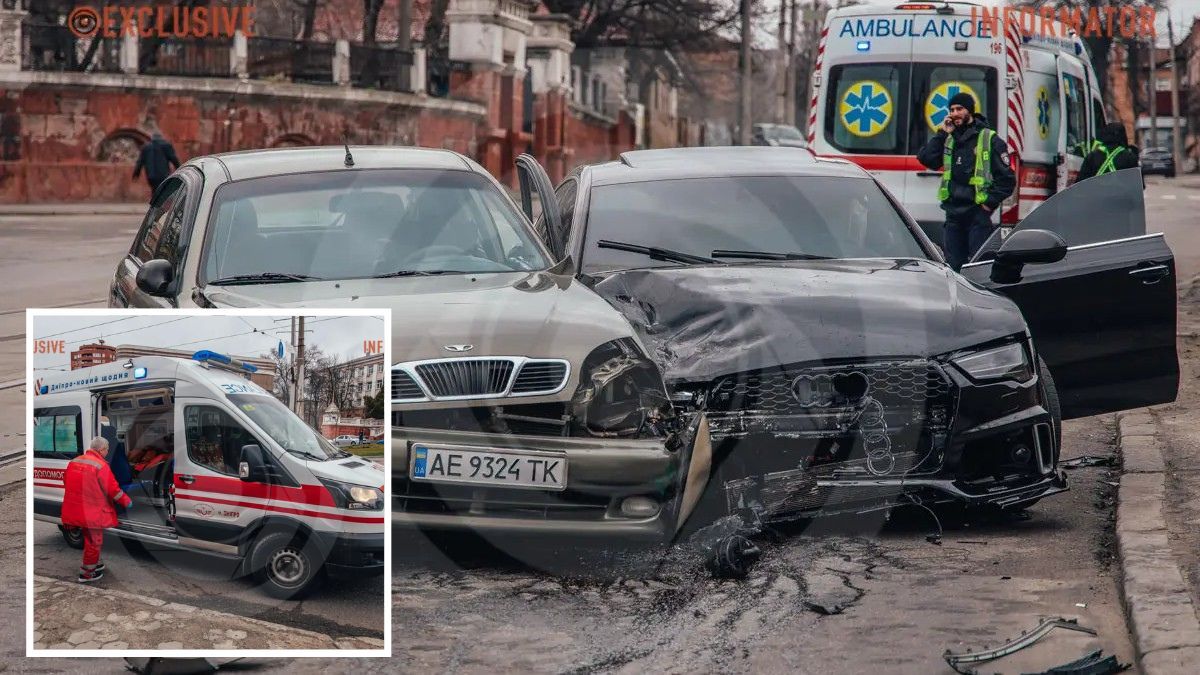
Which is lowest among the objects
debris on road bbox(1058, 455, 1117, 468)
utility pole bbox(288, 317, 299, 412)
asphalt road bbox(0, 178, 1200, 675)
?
debris on road bbox(1058, 455, 1117, 468)

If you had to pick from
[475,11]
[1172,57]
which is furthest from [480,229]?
[1172,57]

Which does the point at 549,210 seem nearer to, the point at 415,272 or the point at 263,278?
the point at 415,272

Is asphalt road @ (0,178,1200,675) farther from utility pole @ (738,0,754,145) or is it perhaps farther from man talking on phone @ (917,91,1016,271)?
utility pole @ (738,0,754,145)

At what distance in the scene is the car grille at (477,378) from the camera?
5289 mm

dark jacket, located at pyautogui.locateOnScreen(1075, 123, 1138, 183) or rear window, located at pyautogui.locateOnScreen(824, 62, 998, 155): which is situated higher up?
rear window, located at pyautogui.locateOnScreen(824, 62, 998, 155)

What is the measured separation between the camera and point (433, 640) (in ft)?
15.6

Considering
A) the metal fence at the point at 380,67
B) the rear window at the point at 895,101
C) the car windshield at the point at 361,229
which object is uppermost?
the metal fence at the point at 380,67

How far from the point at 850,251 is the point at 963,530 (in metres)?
1.51

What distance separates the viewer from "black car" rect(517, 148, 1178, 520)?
5852 mm

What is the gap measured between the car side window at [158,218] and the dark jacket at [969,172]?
6.40 meters

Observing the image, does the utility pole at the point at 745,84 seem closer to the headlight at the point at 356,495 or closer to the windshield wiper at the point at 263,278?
the windshield wiper at the point at 263,278

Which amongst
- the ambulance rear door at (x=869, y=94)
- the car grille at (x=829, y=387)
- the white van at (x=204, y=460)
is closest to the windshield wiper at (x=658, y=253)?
the car grille at (x=829, y=387)

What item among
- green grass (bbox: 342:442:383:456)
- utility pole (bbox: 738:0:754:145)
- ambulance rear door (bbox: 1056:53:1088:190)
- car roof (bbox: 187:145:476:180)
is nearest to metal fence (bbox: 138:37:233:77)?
utility pole (bbox: 738:0:754:145)

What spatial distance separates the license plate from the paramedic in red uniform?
1.43 metres
